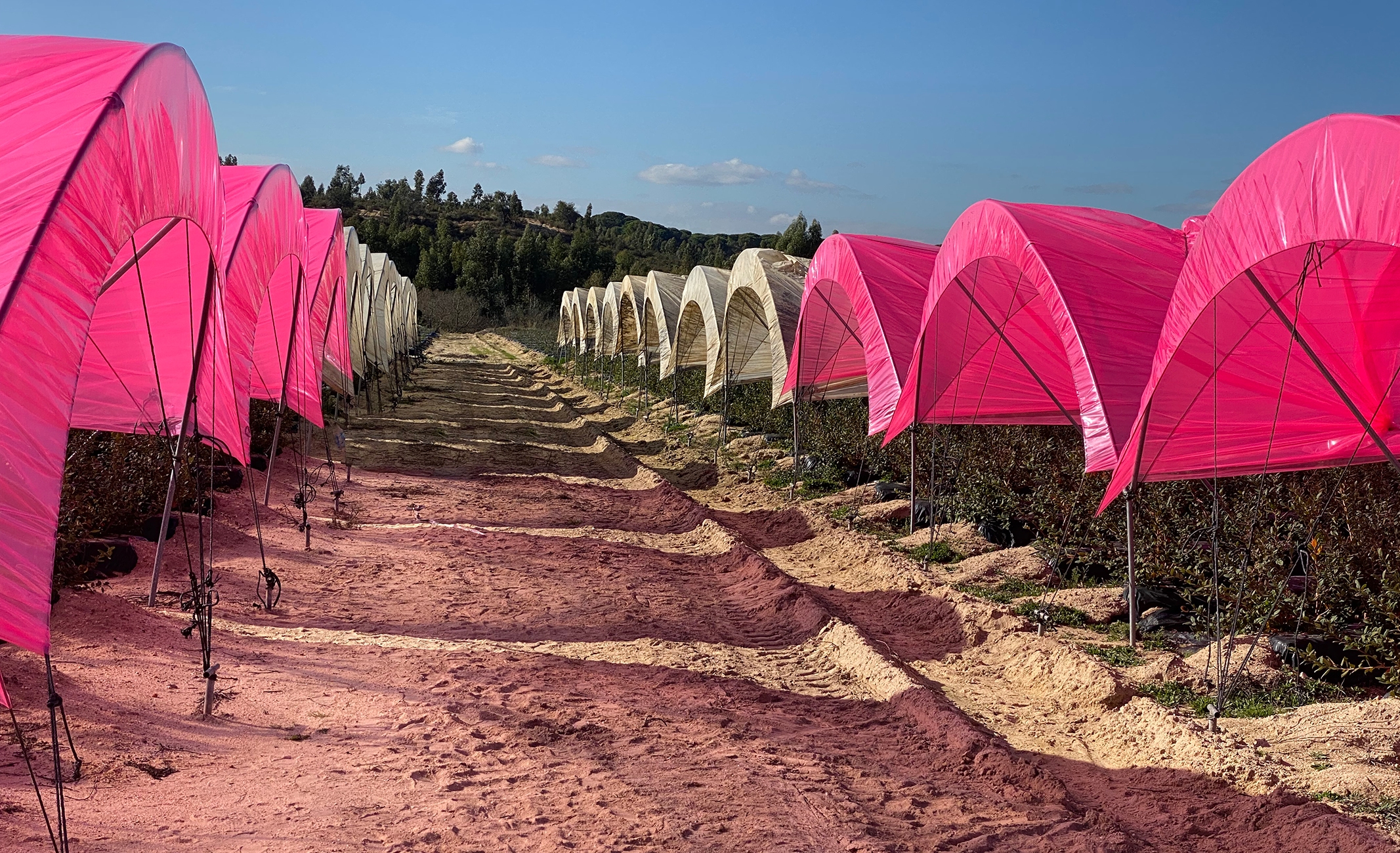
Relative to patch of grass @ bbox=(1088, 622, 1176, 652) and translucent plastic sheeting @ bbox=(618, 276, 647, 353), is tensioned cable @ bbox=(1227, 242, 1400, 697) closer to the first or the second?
patch of grass @ bbox=(1088, 622, 1176, 652)

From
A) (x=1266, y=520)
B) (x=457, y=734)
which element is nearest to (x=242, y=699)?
(x=457, y=734)

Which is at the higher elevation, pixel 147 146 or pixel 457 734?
pixel 147 146

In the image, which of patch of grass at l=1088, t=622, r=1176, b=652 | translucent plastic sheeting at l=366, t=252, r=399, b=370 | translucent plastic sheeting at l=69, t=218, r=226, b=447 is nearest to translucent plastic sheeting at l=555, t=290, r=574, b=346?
translucent plastic sheeting at l=366, t=252, r=399, b=370

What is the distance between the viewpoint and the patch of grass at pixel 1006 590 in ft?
26.6

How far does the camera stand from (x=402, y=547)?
32.1 ft

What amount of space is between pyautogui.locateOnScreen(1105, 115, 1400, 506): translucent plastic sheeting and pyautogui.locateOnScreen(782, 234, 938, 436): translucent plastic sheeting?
3.84m

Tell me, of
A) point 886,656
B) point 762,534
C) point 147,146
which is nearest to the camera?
point 147,146

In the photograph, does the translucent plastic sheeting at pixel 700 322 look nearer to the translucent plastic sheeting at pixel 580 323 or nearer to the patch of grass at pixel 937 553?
the patch of grass at pixel 937 553

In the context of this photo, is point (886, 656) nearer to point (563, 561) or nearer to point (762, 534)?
point (563, 561)

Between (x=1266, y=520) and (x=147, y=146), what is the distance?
7.41 m

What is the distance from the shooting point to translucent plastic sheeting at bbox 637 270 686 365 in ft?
76.0

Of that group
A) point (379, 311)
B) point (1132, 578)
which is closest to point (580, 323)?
Answer: point (379, 311)

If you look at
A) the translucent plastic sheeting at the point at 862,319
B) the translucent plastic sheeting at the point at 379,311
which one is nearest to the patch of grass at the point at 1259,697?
the translucent plastic sheeting at the point at 862,319

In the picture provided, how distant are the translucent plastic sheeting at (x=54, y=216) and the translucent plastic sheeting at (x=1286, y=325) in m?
4.59
